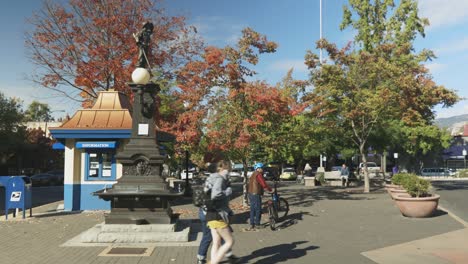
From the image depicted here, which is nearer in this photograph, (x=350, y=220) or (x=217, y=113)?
(x=350, y=220)

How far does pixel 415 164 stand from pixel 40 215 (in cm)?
4666

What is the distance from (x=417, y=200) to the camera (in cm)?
1226

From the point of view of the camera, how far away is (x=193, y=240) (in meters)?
9.17

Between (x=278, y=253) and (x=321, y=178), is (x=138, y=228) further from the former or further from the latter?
(x=321, y=178)

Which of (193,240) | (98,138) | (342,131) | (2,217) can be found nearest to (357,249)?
(193,240)

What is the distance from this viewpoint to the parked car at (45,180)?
37.5 m

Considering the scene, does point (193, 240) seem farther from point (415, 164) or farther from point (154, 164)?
point (415, 164)

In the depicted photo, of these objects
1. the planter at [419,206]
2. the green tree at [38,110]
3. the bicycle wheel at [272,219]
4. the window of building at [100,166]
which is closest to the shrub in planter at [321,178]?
the planter at [419,206]

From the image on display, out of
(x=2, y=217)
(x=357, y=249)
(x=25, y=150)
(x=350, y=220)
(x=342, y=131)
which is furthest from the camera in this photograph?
(x=25, y=150)

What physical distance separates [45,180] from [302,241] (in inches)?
1337

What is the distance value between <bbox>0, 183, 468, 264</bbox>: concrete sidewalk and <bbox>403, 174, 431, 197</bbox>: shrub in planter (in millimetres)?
814

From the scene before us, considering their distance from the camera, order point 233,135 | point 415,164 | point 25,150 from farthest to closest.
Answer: point 415,164 < point 25,150 < point 233,135

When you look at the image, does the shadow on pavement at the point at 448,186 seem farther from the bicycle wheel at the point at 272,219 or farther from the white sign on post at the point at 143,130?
the white sign on post at the point at 143,130

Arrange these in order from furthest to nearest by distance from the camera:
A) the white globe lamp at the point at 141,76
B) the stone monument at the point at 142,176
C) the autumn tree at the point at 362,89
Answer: the autumn tree at the point at 362,89, the white globe lamp at the point at 141,76, the stone monument at the point at 142,176
